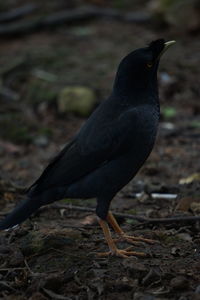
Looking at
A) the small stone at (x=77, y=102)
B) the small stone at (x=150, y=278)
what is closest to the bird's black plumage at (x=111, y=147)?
the small stone at (x=150, y=278)

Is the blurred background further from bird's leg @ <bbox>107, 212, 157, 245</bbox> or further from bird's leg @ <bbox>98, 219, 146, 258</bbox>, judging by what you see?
bird's leg @ <bbox>98, 219, 146, 258</bbox>

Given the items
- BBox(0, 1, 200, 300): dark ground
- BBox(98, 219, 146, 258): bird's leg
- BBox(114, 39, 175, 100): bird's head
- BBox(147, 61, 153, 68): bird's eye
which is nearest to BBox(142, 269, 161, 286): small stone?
BBox(0, 1, 200, 300): dark ground

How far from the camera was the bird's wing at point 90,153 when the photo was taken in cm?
489

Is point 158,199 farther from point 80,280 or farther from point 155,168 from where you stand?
point 80,280

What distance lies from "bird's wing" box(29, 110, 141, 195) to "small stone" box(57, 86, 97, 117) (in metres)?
4.02

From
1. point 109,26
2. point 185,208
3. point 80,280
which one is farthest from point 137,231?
point 109,26

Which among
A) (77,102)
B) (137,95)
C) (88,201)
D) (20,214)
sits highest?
(137,95)

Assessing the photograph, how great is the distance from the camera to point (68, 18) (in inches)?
→ 485

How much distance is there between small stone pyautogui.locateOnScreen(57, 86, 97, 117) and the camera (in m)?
9.01

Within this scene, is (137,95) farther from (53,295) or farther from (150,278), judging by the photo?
(53,295)

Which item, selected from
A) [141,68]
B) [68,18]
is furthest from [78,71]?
[141,68]

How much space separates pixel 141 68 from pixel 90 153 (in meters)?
0.73

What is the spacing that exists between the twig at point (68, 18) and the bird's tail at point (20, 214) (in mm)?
7540

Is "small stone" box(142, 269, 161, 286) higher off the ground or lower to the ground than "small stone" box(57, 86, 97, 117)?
higher
